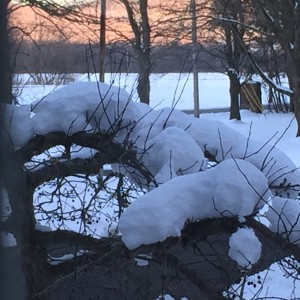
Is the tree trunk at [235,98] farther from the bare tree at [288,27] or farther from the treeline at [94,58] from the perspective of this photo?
the bare tree at [288,27]

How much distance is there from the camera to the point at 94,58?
5105 millimetres

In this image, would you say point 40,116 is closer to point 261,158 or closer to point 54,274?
point 54,274

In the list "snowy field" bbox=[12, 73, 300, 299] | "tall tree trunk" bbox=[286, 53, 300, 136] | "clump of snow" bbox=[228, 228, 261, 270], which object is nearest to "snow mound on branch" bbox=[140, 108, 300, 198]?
"snowy field" bbox=[12, 73, 300, 299]

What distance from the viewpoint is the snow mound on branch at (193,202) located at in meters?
3.18

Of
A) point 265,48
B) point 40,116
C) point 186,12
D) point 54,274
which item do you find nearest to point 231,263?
point 54,274

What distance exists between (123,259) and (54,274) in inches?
29.2

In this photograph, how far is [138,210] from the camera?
10.6 feet

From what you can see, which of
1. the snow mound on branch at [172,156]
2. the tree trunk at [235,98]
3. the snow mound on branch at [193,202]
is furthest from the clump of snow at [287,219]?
the tree trunk at [235,98]

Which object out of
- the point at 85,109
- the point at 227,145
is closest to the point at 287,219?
the point at 227,145

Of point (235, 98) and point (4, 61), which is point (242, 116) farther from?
point (4, 61)

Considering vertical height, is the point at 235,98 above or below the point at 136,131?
below

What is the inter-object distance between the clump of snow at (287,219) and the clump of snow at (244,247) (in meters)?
0.29

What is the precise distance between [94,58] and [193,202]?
210cm

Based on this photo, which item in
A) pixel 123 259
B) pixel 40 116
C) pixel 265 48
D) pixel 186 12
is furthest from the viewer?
pixel 265 48
